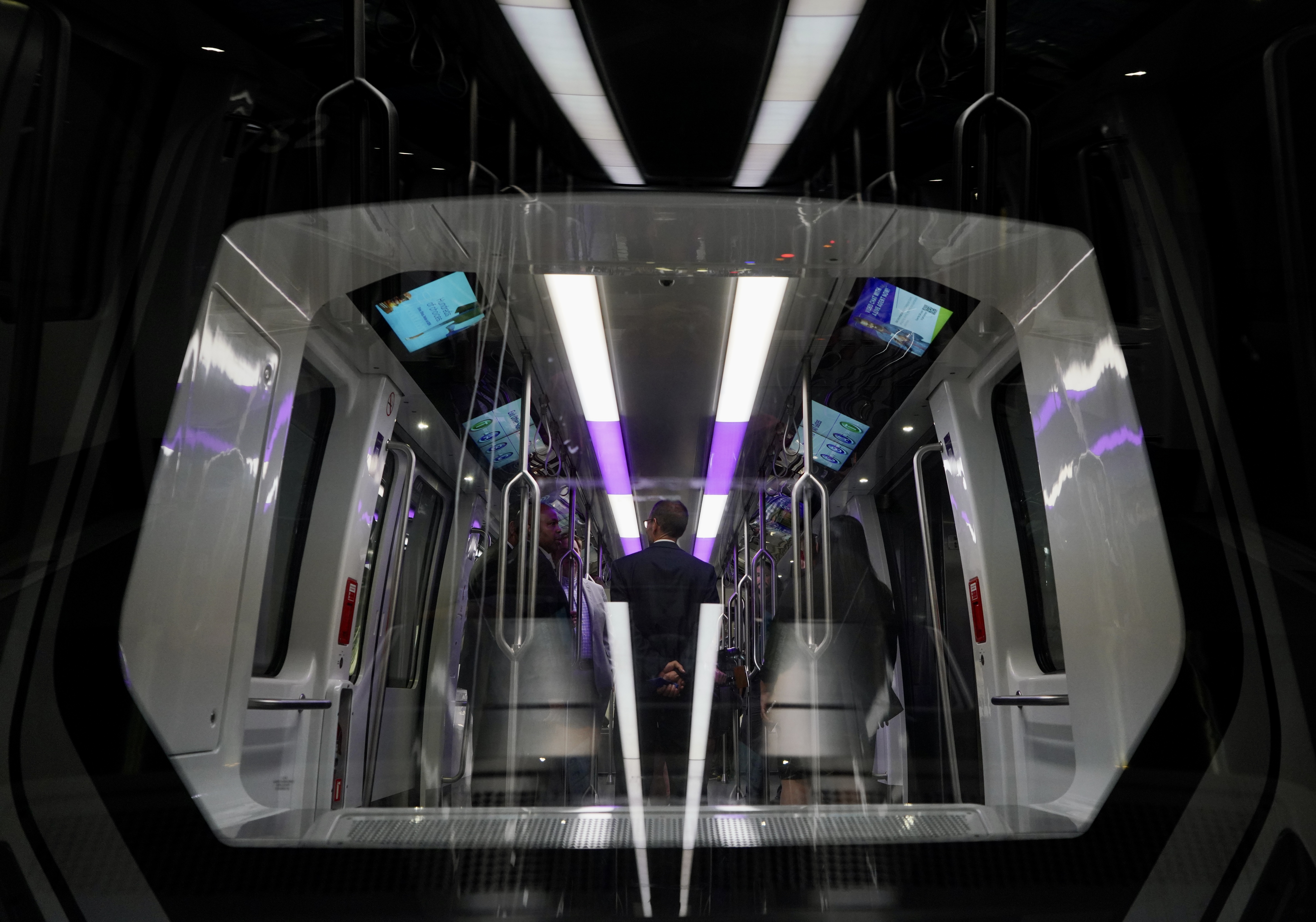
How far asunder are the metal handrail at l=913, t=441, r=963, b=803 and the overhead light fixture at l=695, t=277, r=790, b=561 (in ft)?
2.59

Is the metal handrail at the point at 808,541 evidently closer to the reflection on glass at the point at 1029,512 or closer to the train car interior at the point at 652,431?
the train car interior at the point at 652,431

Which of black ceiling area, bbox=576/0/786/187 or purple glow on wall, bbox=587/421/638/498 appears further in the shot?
purple glow on wall, bbox=587/421/638/498

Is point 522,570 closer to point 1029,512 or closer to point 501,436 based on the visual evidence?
point 501,436

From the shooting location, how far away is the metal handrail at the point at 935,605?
2742 millimetres

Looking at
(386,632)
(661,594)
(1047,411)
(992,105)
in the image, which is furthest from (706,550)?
(386,632)

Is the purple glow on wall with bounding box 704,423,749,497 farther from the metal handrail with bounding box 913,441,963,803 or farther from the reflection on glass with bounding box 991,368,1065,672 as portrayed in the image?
the reflection on glass with bounding box 991,368,1065,672

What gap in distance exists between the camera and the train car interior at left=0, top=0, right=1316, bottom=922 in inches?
71.5

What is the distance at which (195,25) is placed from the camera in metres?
1.94

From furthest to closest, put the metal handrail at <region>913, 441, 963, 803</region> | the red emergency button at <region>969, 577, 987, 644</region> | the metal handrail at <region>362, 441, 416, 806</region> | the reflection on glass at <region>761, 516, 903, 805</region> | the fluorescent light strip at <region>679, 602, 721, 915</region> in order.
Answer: the red emergency button at <region>969, 577, 987, 644</region>, the metal handrail at <region>913, 441, 963, 803</region>, the metal handrail at <region>362, 441, 416, 806</region>, the reflection on glass at <region>761, 516, 903, 805</region>, the fluorescent light strip at <region>679, 602, 721, 915</region>

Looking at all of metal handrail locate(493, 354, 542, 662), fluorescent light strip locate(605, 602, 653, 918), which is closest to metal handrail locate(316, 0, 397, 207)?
metal handrail locate(493, 354, 542, 662)

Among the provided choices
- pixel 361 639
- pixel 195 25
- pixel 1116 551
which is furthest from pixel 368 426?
pixel 1116 551

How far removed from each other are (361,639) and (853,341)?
6.68 feet

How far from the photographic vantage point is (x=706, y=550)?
2225 mm

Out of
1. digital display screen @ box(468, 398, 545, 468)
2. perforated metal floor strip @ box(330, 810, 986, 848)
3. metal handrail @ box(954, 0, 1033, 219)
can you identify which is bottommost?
perforated metal floor strip @ box(330, 810, 986, 848)
